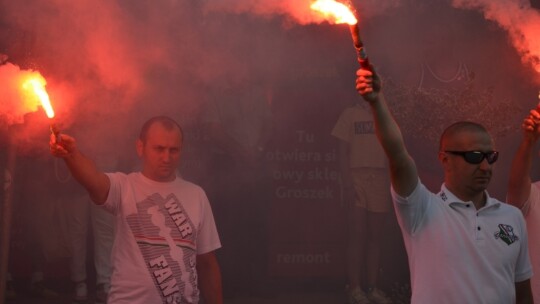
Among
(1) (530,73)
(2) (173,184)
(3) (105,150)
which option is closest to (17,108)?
(2) (173,184)

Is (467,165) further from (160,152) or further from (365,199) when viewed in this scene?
(365,199)

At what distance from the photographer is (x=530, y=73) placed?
718cm

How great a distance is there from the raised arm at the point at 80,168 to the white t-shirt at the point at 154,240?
0.21ft

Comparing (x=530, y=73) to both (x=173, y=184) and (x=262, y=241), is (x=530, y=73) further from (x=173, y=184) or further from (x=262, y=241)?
(x=173, y=184)

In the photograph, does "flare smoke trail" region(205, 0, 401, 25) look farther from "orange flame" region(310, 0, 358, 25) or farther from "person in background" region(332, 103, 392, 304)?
"person in background" region(332, 103, 392, 304)

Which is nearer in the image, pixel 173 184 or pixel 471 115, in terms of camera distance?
pixel 173 184

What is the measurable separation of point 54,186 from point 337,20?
171 inches

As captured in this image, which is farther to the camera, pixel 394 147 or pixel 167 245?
pixel 167 245

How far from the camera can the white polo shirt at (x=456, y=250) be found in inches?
126

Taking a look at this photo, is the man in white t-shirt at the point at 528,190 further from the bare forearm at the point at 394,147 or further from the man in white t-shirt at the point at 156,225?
the man in white t-shirt at the point at 156,225

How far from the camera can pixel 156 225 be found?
4.12 meters

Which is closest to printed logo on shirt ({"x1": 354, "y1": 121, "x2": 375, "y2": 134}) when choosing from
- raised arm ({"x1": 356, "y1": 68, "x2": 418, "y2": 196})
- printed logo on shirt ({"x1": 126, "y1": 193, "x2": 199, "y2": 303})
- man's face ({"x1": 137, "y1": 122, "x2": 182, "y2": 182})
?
man's face ({"x1": 137, "y1": 122, "x2": 182, "y2": 182})

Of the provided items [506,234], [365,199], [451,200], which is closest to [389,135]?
[451,200]

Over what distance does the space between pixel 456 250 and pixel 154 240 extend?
1679mm
